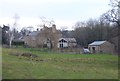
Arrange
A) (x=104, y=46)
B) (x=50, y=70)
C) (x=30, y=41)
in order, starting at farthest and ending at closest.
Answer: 1. (x=30, y=41)
2. (x=104, y=46)
3. (x=50, y=70)

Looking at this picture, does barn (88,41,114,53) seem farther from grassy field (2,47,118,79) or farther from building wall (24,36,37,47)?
grassy field (2,47,118,79)

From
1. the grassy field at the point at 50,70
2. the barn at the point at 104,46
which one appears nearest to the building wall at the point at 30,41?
the barn at the point at 104,46

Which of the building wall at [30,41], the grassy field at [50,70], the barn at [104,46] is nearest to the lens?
the grassy field at [50,70]

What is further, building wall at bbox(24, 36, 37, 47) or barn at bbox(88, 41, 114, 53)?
building wall at bbox(24, 36, 37, 47)

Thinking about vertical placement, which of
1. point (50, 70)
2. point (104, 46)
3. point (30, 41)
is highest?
point (30, 41)

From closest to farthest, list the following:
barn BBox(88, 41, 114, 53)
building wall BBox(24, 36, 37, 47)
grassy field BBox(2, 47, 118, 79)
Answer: grassy field BBox(2, 47, 118, 79) → barn BBox(88, 41, 114, 53) → building wall BBox(24, 36, 37, 47)

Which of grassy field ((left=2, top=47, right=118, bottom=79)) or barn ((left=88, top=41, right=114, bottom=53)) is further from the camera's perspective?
barn ((left=88, top=41, right=114, bottom=53))

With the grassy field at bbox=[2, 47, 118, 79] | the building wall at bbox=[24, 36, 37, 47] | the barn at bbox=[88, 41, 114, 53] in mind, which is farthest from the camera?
the building wall at bbox=[24, 36, 37, 47]

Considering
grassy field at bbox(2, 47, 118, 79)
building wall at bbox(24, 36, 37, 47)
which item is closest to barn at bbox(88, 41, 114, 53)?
building wall at bbox(24, 36, 37, 47)

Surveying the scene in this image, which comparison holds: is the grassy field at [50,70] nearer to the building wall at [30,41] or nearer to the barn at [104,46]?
the barn at [104,46]

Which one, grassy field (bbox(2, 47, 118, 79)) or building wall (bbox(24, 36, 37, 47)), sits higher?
building wall (bbox(24, 36, 37, 47))

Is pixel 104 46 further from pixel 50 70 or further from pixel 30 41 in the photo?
pixel 50 70

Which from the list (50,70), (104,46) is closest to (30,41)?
(104,46)

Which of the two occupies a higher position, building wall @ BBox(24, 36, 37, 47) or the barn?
building wall @ BBox(24, 36, 37, 47)
